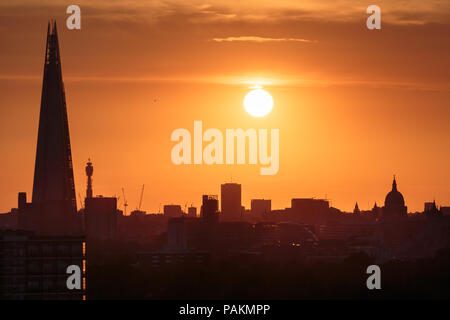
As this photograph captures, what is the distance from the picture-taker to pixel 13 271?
162 metres
